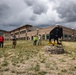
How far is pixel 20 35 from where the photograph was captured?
77.8m

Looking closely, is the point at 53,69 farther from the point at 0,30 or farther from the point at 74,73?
the point at 0,30

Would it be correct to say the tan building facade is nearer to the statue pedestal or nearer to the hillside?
the statue pedestal

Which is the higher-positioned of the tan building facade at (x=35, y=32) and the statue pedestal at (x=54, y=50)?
the tan building facade at (x=35, y=32)

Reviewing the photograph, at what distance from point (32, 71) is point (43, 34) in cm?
4327

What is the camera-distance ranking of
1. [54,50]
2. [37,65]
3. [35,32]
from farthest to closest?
[35,32]
[54,50]
[37,65]

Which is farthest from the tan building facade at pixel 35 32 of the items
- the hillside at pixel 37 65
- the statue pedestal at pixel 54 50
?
the hillside at pixel 37 65

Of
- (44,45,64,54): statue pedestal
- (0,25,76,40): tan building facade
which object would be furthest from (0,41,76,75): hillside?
(0,25,76,40): tan building facade

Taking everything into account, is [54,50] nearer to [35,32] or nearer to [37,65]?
[37,65]

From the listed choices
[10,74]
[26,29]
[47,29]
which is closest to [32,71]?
[10,74]

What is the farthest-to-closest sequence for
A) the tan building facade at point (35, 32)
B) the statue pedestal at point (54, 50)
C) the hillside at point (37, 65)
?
the tan building facade at point (35, 32) → the statue pedestal at point (54, 50) → the hillside at point (37, 65)

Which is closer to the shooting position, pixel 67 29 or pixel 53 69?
pixel 53 69

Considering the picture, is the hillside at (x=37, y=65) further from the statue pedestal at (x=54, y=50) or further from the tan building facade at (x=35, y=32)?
the tan building facade at (x=35, y=32)

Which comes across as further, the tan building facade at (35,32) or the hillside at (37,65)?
the tan building facade at (35,32)

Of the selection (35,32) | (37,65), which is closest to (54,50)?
(37,65)
